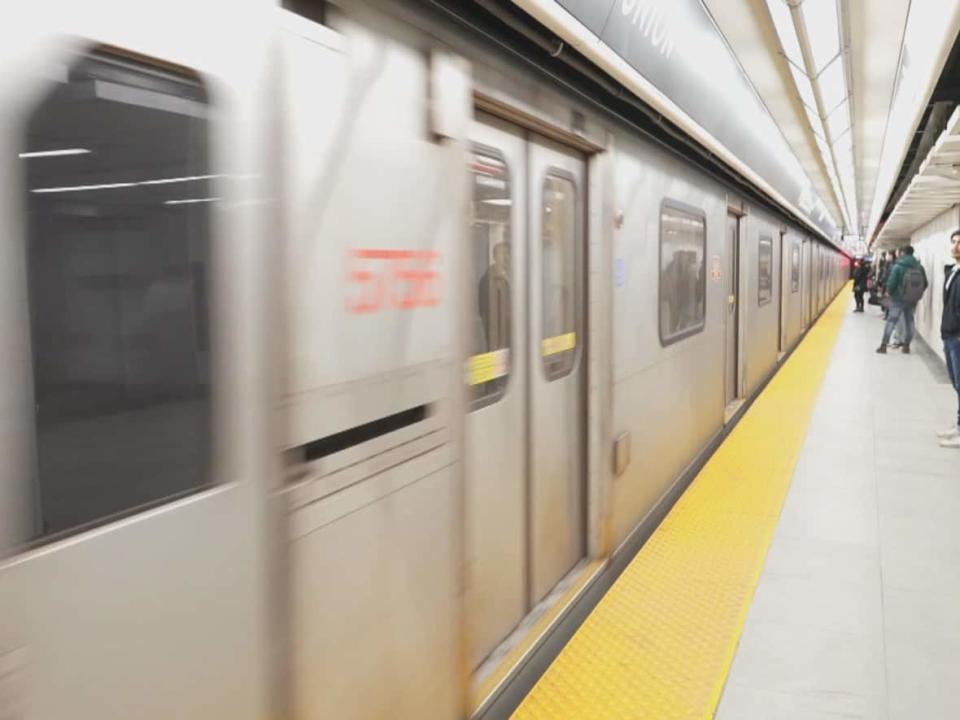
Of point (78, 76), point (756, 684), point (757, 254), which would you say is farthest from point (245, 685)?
point (757, 254)

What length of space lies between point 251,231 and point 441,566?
3.32 feet

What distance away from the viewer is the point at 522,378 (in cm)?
293

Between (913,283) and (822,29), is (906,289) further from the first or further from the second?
(822,29)

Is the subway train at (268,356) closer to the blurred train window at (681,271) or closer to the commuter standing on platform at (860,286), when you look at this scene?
the blurred train window at (681,271)

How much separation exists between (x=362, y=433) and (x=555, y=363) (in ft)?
5.11

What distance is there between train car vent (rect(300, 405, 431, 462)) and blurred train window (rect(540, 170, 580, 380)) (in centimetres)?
118

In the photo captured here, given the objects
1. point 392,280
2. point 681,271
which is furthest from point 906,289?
point 392,280

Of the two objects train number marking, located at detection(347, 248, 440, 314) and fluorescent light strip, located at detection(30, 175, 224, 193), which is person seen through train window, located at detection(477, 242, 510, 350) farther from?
fluorescent light strip, located at detection(30, 175, 224, 193)

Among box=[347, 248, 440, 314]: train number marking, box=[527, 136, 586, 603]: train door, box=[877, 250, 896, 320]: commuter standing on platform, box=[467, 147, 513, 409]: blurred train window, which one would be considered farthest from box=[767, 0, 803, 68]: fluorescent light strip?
box=[877, 250, 896, 320]: commuter standing on platform

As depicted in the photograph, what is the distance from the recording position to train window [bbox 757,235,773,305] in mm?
8847

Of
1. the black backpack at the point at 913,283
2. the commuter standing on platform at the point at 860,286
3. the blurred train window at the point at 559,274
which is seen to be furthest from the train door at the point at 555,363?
the commuter standing on platform at the point at 860,286

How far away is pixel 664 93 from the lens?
12.2 feet

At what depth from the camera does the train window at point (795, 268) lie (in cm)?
1255

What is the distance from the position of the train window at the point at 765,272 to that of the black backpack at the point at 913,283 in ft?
9.00
